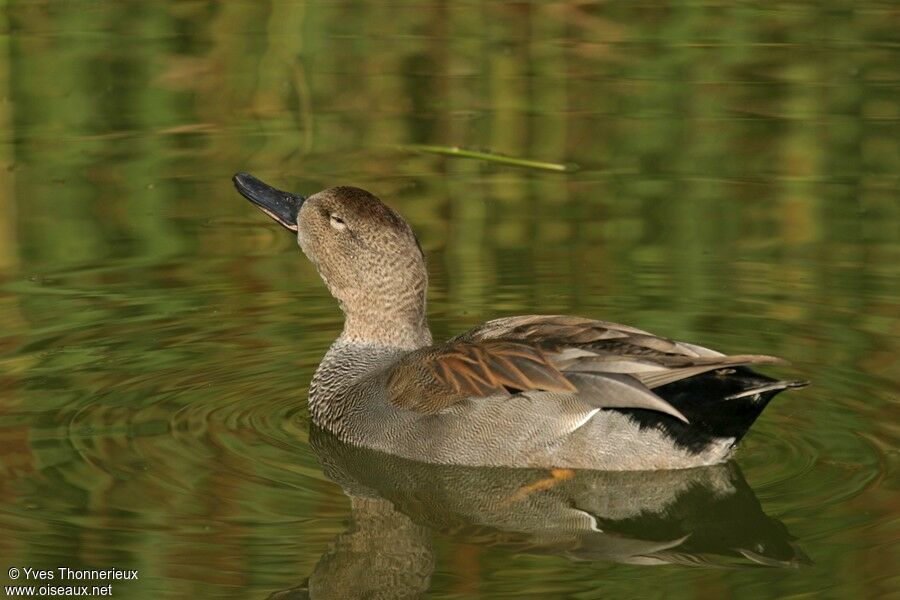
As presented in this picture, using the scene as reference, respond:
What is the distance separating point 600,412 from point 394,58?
7.52 metres

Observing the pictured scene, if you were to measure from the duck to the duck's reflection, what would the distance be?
0.07 metres

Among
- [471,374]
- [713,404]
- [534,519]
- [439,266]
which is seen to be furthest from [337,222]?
[713,404]

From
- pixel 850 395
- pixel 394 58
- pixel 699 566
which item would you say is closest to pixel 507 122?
pixel 394 58

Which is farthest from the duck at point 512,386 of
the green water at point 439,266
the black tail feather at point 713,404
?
the green water at point 439,266

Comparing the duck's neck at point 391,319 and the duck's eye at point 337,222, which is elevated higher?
the duck's eye at point 337,222

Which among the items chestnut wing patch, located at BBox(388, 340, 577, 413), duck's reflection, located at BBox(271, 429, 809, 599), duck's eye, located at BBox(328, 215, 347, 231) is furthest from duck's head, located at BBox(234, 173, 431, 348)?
duck's reflection, located at BBox(271, 429, 809, 599)

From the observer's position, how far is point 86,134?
11562 millimetres

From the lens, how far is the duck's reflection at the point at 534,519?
553 centimetres

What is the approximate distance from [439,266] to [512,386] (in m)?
2.69

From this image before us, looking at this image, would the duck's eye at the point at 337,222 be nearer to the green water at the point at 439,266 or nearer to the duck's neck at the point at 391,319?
the duck's neck at the point at 391,319

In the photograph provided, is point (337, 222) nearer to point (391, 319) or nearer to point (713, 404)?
point (391, 319)

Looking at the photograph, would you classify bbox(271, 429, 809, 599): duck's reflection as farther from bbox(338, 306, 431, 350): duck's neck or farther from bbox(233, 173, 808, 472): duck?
bbox(338, 306, 431, 350): duck's neck

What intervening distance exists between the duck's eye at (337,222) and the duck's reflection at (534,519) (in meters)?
1.10

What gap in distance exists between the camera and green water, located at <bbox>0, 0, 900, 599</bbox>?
5652mm
